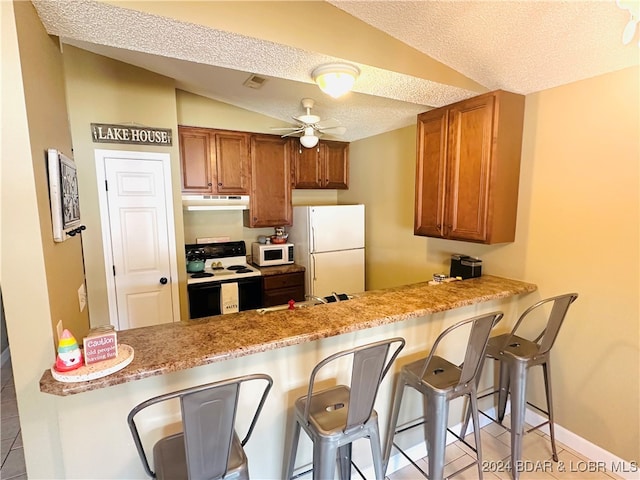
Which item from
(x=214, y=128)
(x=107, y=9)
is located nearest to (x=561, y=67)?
(x=107, y=9)

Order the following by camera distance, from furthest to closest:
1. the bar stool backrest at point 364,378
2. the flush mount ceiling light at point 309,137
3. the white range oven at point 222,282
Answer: the white range oven at point 222,282 < the flush mount ceiling light at point 309,137 < the bar stool backrest at point 364,378

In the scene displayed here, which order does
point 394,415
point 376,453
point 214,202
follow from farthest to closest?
point 214,202, point 394,415, point 376,453

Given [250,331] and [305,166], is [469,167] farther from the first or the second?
[305,166]

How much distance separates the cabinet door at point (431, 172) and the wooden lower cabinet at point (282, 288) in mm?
1592

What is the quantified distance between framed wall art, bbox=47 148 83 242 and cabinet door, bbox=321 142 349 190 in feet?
9.69

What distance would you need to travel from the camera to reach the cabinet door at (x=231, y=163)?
351 centimetres

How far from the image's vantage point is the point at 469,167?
7.58 feet

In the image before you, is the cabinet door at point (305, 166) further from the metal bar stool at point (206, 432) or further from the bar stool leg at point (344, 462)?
the metal bar stool at point (206, 432)

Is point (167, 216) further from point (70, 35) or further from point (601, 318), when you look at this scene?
point (601, 318)

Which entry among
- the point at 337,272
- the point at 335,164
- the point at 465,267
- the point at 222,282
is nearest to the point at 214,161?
the point at 222,282

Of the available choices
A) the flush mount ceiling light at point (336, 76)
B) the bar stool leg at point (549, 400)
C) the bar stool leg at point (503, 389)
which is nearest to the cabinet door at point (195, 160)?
the flush mount ceiling light at point (336, 76)

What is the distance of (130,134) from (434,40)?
2.53 meters

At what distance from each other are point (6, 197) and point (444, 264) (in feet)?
9.79

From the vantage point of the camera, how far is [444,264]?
3.01 meters
